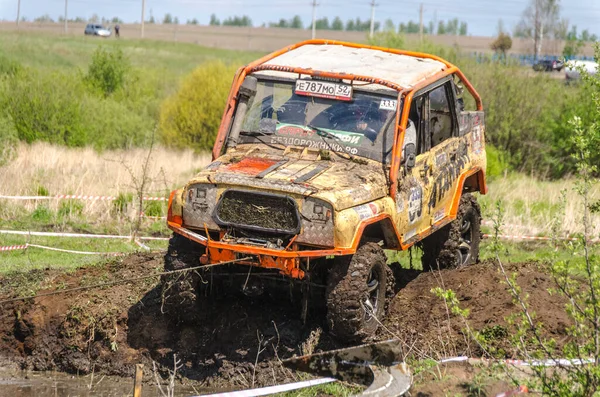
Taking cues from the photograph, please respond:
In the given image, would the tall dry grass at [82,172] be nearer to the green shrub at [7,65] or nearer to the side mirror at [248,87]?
the side mirror at [248,87]

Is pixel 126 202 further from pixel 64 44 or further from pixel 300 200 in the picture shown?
pixel 64 44

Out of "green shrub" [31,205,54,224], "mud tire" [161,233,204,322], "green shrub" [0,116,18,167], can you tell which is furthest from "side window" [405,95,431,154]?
"green shrub" [0,116,18,167]

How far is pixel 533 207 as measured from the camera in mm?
17156

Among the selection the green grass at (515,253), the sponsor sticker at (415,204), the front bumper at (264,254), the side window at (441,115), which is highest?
the side window at (441,115)

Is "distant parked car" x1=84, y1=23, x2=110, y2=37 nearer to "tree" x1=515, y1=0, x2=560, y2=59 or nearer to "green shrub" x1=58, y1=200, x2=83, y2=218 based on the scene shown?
"tree" x1=515, y1=0, x2=560, y2=59

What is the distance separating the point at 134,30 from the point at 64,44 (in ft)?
100

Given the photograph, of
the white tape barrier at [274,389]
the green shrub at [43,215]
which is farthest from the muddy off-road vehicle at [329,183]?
the green shrub at [43,215]

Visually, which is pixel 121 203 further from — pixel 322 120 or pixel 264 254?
pixel 264 254

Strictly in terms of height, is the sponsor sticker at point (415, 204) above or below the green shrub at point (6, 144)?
above

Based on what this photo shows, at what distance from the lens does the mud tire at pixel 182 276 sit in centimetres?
845

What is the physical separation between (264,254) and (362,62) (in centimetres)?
283

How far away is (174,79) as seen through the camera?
44000mm

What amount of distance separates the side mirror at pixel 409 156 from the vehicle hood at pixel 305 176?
11.3 inches

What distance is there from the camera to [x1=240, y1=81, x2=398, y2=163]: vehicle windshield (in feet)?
29.6
